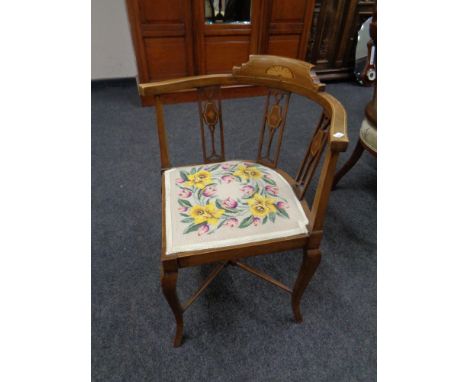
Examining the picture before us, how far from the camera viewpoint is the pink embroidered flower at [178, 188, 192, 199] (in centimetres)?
98

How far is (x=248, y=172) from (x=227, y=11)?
6.20 feet

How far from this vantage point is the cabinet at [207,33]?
87.4 inches

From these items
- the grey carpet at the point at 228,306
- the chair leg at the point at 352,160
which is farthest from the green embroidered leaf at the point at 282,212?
the chair leg at the point at 352,160

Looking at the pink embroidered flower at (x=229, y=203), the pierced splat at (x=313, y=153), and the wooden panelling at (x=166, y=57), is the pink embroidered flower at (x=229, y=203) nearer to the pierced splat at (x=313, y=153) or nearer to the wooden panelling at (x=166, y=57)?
the pierced splat at (x=313, y=153)

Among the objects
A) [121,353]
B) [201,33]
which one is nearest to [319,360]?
[121,353]

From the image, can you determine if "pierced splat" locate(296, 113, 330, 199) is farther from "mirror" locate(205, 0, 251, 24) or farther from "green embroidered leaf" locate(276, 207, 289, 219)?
"mirror" locate(205, 0, 251, 24)

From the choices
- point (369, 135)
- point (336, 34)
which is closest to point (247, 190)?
point (369, 135)

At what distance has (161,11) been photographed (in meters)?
2.20

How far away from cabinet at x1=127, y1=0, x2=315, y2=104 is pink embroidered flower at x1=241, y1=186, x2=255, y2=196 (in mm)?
1862

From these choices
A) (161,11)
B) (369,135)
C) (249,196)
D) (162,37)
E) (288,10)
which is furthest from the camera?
(288,10)

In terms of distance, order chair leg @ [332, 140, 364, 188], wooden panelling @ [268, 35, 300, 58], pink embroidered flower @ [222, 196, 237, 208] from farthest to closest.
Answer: wooden panelling @ [268, 35, 300, 58], chair leg @ [332, 140, 364, 188], pink embroidered flower @ [222, 196, 237, 208]

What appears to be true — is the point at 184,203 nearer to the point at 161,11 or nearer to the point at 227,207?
the point at 227,207

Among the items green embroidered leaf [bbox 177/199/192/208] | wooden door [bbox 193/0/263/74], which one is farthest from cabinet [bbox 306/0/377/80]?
green embroidered leaf [bbox 177/199/192/208]

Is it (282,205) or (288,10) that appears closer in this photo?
(282,205)
